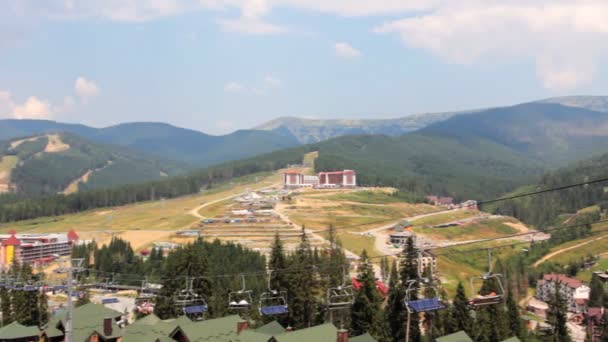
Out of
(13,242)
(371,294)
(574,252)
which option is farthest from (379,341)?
(13,242)

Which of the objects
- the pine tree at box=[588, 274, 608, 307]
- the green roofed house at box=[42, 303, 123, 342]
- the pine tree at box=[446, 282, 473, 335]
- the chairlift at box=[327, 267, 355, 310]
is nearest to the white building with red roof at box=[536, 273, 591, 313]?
the pine tree at box=[588, 274, 608, 307]

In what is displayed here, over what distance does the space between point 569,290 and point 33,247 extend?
13124 cm

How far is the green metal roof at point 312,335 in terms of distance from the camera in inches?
1777

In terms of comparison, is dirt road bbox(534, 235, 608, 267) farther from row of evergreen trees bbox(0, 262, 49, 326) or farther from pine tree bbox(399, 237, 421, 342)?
row of evergreen trees bbox(0, 262, 49, 326)

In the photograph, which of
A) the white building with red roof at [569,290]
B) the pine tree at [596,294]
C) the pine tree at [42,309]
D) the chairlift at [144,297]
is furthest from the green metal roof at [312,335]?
the white building with red roof at [569,290]

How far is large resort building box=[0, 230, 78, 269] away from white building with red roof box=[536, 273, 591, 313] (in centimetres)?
10571

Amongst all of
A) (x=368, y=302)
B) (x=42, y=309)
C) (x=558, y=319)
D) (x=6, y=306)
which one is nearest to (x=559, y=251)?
(x=558, y=319)

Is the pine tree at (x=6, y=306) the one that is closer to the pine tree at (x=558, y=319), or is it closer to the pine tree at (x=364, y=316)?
the pine tree at (x=364, y=316)

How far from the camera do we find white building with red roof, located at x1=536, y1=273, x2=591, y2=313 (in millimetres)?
112162

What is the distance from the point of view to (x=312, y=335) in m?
45.8

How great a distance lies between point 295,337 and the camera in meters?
45.2

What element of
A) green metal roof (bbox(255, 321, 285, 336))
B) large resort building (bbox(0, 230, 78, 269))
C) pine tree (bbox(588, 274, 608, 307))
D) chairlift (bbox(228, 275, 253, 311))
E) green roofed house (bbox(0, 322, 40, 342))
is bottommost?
pine tree (bbox(588, 274, 608, 307))

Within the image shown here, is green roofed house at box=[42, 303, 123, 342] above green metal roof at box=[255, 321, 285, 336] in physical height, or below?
above

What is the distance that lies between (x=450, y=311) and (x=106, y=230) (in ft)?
491
